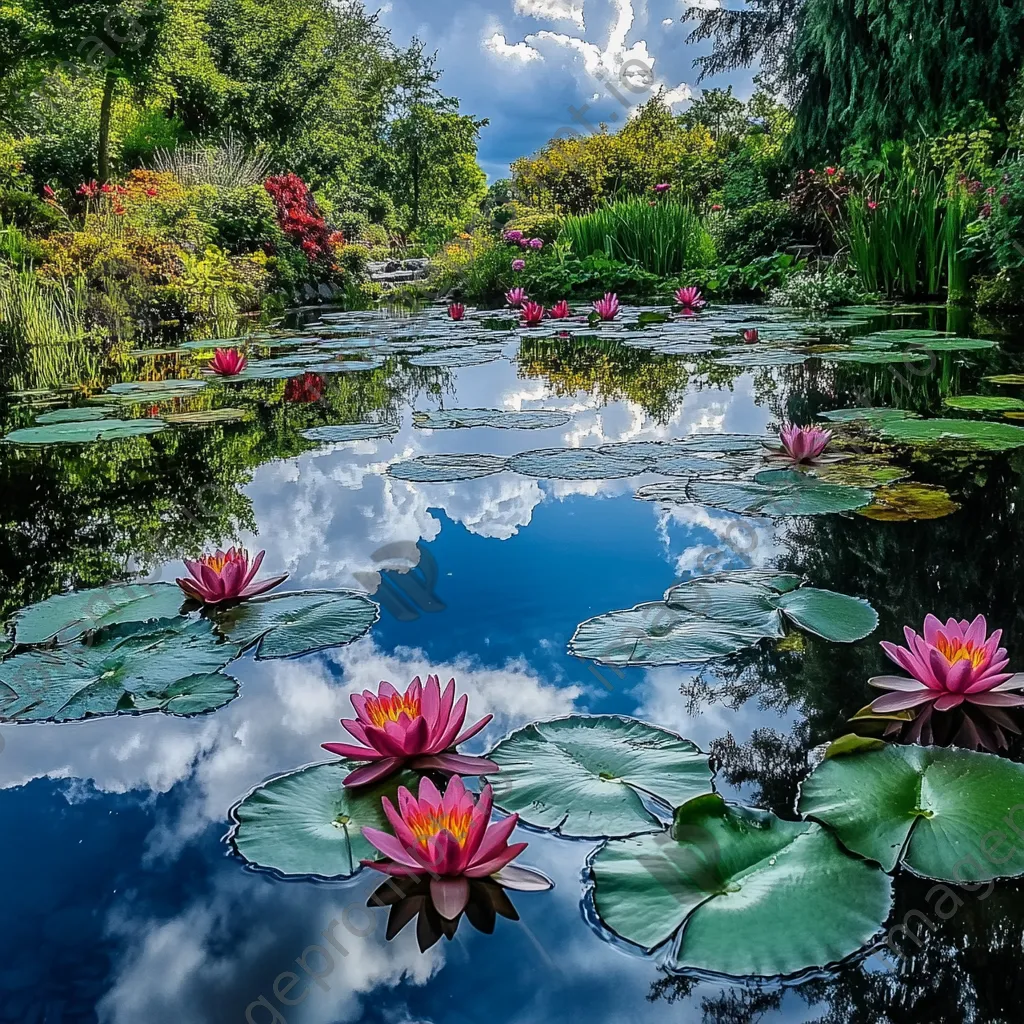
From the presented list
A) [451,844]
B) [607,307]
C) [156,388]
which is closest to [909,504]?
[451,844]

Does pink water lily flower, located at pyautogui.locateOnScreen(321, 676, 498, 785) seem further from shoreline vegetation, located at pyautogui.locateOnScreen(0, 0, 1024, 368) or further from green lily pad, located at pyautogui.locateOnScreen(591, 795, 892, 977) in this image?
shoreline vegetation, located at pyautogui.locateOnScreen(0, 0, 1024, 368)

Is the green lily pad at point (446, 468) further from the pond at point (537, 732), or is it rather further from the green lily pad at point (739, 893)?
the green lily pad at point (739, 893)

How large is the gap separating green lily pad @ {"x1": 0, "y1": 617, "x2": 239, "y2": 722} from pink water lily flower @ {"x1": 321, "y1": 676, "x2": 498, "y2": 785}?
0.31 m

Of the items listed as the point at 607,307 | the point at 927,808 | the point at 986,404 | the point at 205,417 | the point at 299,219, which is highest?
the point at 299,219

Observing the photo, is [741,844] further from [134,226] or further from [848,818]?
[134,226]

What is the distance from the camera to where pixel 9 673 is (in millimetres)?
1194

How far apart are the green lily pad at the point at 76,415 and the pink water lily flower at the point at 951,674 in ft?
9.49

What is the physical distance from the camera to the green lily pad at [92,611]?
133 centimetres

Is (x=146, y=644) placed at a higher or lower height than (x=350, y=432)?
lower

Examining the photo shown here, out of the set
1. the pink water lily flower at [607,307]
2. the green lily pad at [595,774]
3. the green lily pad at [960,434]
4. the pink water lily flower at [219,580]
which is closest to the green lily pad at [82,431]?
the pink water lily flower at [219,580]

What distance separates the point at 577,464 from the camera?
222 cm

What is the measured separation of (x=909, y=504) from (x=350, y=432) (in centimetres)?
179

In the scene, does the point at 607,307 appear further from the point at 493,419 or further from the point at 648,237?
the point at 648,237

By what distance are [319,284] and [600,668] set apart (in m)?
10.9
